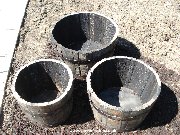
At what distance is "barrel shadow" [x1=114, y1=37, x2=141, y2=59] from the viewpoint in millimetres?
8883

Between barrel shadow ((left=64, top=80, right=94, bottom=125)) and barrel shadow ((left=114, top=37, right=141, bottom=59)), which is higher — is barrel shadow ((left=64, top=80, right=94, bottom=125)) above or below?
below

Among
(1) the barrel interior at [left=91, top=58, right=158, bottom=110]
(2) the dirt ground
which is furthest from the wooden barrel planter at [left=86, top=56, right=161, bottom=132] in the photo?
(2) the dirt ground

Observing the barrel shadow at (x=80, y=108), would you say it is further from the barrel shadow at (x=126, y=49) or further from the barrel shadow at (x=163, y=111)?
the barrel shadow at (x=126, y=49)

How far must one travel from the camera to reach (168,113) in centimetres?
747

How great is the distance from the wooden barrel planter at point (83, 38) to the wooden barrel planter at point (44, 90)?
48cm

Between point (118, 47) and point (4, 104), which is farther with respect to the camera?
point (118, 47)

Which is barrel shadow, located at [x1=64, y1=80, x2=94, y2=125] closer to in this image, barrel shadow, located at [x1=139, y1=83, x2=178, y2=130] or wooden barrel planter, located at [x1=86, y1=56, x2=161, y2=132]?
wooden barrel planter, located at [x1=86, y1=56, x2=161, y2=132]

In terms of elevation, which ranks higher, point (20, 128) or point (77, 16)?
point (77, 16)

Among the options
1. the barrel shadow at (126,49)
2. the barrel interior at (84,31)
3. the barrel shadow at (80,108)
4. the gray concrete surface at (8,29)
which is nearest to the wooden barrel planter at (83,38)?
the barrel interior at (84,31)

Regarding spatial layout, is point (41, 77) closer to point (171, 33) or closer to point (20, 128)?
point (20, 128)

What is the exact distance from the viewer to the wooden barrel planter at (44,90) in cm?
650

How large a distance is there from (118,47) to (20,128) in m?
3.77

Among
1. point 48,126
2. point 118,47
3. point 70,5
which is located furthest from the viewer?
point 70,5

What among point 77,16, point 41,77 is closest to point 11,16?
point 77,16
